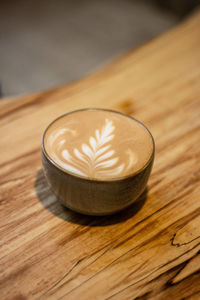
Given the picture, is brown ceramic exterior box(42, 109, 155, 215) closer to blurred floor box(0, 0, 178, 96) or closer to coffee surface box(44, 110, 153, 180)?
coffee surface box(44, 110, 153, 180)

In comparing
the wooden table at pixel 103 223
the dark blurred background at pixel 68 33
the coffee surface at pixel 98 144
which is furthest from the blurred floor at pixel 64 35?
the coffee surface at pixel 98 144

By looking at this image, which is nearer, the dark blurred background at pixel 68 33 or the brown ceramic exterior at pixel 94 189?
the brown ceramic exterior at pixel 94 189

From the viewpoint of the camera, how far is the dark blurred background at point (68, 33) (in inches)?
86.2

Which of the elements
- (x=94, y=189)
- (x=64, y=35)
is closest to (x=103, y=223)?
(x=94, y=189)

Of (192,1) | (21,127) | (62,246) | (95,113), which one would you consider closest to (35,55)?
(192,1)

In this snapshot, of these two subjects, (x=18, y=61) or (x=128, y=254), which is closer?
(x=128, y=254)

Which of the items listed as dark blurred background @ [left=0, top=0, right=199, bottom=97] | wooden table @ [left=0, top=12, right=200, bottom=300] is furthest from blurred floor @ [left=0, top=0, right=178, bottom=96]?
wooden table @ [left=0, top=12, right=200, bottom=300]

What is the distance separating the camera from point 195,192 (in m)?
0.68

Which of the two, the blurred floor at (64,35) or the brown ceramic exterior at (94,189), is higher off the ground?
the brown ceramic exterior at (94,189)

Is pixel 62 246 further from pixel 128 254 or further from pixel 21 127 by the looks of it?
pixel 21 127

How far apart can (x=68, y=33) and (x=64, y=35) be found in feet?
0.16

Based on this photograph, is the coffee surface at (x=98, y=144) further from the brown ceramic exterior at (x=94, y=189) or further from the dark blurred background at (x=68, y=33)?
Result: the dark blurred background at (x=68, y=33)

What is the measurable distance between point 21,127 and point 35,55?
5.44ft

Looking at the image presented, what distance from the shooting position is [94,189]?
52cm
